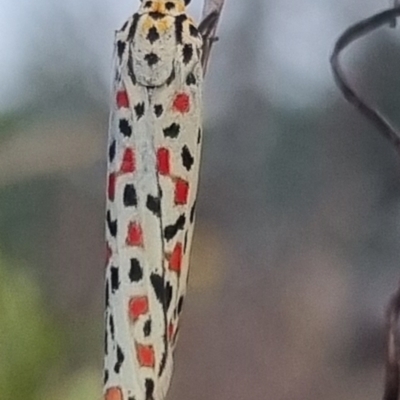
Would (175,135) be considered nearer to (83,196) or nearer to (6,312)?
(83,196)

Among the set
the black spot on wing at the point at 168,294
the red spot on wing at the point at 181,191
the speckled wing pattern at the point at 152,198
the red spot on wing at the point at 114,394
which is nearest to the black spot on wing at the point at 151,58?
the speckled wing pattern at the point at 152,198

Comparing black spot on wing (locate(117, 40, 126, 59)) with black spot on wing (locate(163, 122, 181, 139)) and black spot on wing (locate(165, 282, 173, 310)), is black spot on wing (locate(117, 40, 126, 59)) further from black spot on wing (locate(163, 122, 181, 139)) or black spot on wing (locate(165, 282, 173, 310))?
black spot on wing (locate(165, 282, 173, 310))

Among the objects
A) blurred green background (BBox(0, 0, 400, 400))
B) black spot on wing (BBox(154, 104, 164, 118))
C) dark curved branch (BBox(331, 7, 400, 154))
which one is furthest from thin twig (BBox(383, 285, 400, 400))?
black spot on wing (BBox(154, 104, 164, 118))

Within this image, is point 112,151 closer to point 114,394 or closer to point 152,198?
point 152,198

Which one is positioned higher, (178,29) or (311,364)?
(178,29)

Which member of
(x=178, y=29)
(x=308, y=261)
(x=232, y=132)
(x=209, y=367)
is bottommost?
(x=209, y=367)

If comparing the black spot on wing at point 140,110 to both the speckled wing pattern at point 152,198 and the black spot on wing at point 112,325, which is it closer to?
the speckled wing pattern at point 152,198

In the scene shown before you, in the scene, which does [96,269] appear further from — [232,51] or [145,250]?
[232,51]

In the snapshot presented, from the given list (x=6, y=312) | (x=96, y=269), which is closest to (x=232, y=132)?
(x=96, y=269)
